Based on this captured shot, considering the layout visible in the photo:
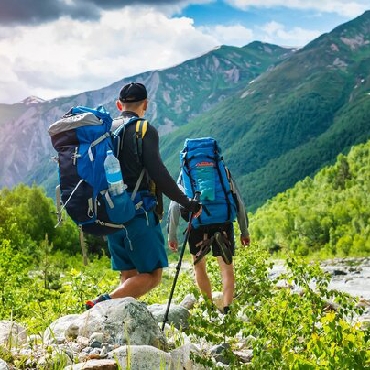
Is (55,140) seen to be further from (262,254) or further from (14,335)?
(262,254)

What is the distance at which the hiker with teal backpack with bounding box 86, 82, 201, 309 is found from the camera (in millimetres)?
5434

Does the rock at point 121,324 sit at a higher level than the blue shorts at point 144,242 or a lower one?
lower

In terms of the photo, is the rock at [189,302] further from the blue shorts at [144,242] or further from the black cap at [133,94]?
the black cap at [133,94]

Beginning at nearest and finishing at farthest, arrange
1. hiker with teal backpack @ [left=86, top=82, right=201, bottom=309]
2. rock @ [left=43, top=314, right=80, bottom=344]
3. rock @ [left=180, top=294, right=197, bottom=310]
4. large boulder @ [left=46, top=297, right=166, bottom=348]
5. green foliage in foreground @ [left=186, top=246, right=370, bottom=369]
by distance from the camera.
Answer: green foliage in foreground @ [left=186, top=246, right=370, bottom=369]
large boulder @ [left=46, top=297, right=166, bottom=348]
rock @ [left=43, top=314, right=80, bottom=344]
hiker with teal backpack @ [left=86, top=82, right=201, bottom=309]
rock @ [left=180, top=294, right=197, bottom=310]

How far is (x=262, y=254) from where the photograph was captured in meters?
9.99

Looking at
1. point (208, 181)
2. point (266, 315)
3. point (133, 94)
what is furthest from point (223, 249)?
point (133, 94)

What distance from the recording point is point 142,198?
17.9ft

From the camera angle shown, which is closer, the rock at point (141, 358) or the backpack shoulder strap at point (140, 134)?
the rock at point (141, 358)

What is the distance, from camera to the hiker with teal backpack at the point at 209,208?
7172 mm

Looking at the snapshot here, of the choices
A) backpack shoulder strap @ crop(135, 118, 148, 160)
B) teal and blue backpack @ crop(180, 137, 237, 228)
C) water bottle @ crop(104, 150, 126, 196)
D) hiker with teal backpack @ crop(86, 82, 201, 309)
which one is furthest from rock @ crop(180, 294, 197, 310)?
water bottle @ crop(104, 150, 126, 196)

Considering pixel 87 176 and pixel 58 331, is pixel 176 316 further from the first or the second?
pixel 87 176

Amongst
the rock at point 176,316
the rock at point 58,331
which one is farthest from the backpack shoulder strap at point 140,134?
the rock at point 176,316

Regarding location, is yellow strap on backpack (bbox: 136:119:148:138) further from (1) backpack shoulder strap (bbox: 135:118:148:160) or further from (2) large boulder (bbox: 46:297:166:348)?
(2) large boulder (bbox: 46:297:166:348)

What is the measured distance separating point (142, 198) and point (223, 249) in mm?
2004
